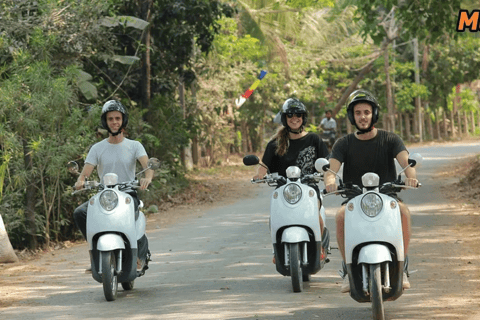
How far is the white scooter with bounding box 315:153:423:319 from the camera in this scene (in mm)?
6281

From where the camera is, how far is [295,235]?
26.1 feet

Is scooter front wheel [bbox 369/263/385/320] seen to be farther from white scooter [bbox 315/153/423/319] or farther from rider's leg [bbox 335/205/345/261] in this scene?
rider's leg [bbox 335/205/345/261]

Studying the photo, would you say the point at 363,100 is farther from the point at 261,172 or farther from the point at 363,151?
the point at 261,172

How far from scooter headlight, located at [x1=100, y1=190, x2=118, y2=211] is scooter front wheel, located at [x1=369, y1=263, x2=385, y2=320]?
2.83 m

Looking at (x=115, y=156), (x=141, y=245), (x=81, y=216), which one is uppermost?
(x=115, y=156)

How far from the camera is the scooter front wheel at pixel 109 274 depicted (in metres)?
7.85

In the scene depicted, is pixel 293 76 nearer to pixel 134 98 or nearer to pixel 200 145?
pixel 200 145

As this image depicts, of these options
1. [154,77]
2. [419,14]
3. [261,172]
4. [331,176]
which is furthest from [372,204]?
[154,77]

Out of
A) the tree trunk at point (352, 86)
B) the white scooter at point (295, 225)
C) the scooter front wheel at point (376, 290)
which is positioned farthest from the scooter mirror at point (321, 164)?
the tree trunk at point (352, 86)

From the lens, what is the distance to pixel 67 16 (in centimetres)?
1362

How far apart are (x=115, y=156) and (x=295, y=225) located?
192 cm

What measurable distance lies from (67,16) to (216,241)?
14.1 ft

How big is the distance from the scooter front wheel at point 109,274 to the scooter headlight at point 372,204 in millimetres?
2629

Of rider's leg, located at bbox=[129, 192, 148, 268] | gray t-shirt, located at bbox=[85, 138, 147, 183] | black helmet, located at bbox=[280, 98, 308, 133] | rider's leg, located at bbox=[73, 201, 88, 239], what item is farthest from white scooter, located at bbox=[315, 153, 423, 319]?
rider's leg, located at bbox=[73, 201, 88, 239]
